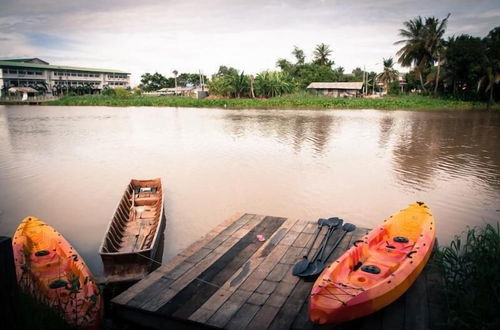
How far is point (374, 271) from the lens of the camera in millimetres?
4742

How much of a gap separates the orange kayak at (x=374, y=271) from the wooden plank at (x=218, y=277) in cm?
149

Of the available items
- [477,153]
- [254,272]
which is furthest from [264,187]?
[477,153]

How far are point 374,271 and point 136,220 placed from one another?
534 centimetres

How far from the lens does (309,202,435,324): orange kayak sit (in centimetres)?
396

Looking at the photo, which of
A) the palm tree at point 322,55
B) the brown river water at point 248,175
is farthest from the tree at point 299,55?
the brown river water at point 248,175

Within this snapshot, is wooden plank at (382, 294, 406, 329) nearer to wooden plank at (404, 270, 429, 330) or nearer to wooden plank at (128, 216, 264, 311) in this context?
wooden plank at (404, 270, 429, 330)

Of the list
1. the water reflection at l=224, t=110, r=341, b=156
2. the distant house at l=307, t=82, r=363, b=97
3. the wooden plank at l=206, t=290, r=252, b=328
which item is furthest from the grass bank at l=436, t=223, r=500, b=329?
the distant house at l=307, t=82, r=363, b=97

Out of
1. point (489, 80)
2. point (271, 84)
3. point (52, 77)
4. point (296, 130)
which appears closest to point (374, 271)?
point (296, 130)

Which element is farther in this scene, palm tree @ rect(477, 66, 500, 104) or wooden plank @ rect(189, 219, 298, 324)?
palm tree @ rect(477, 66, 500, 104)

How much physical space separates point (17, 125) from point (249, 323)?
1212 inches

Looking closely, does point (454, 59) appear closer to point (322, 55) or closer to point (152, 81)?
point (322, 55)

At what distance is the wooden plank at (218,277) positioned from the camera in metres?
4.61

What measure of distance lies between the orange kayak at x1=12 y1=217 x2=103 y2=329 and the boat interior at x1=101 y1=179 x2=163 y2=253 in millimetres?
700

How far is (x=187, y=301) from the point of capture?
4742mm
